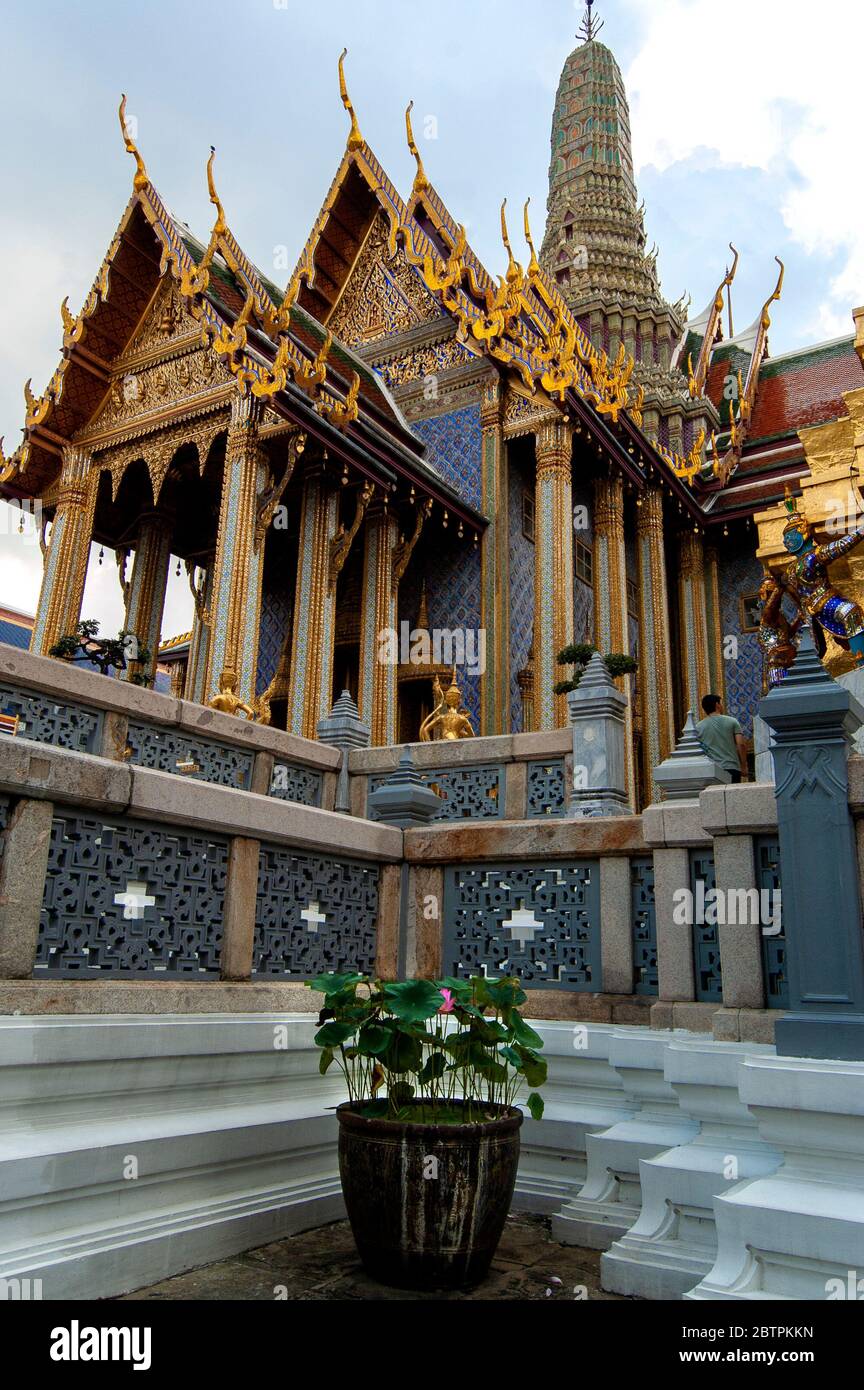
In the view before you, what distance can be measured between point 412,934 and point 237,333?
7670 mm

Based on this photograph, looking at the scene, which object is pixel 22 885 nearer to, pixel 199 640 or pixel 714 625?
pixel 199 640

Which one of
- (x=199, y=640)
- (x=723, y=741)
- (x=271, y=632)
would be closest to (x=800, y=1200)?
(x=723, y=741)

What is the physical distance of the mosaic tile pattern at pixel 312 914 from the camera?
4.20 meters

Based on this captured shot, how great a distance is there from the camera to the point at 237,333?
10.5 m

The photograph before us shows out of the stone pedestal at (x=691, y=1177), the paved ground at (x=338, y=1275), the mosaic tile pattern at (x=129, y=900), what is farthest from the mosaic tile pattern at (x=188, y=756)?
the stone pedestal at (x=691, y=1177)

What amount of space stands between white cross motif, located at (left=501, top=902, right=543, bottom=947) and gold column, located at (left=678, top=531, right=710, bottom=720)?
10.8 meters

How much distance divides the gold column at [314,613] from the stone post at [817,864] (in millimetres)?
8304

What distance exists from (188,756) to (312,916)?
1976 mm

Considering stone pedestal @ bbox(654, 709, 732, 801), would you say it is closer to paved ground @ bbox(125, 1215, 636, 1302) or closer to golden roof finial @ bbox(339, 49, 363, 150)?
paved ground @ bbox(125, 1215, 636, 1302)

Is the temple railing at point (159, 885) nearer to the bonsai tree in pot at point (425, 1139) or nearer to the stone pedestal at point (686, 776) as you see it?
the bonsai tree in pot at point (425, 1139)

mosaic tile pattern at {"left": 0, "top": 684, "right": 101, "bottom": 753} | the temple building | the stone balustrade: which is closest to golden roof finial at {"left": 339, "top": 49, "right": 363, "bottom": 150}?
the temple building

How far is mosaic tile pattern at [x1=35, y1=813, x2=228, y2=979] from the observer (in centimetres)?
331

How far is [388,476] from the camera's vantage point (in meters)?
11.7

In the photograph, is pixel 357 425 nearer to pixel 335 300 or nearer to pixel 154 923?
pixel 335 300
